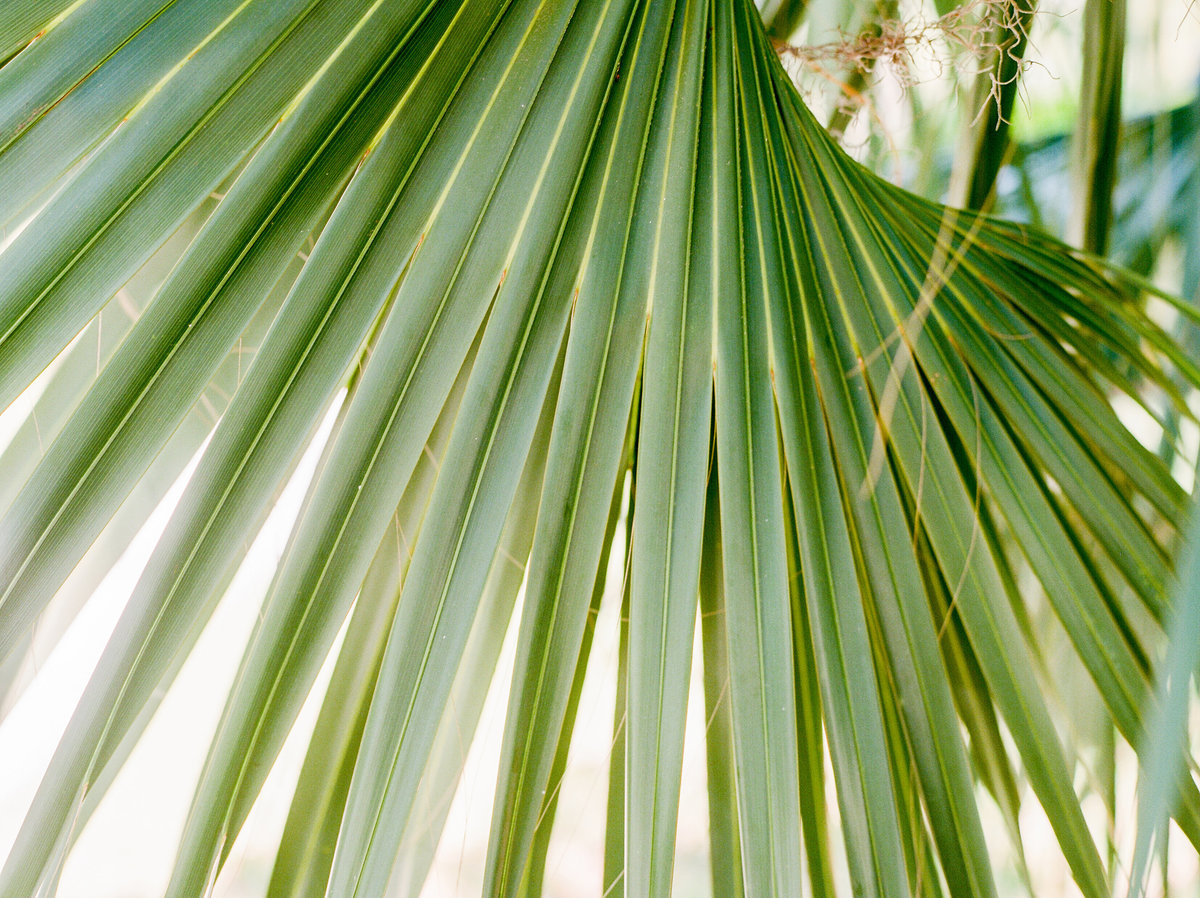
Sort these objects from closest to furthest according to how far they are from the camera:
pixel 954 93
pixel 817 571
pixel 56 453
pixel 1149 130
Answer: pixel 56 453, pixel 817 571, pixel 1149 130, pixel 954 93

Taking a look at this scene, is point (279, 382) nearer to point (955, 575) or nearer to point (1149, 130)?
point (955, 575)

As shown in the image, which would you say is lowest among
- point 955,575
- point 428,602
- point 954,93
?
point 428,602

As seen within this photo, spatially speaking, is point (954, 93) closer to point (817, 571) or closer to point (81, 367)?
point (817, 571)

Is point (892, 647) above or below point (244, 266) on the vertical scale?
below

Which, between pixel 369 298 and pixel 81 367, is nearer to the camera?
pixel 369 298

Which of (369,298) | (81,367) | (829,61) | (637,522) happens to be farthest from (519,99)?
(829,61)

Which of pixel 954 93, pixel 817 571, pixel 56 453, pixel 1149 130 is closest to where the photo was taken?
pixel 56 453

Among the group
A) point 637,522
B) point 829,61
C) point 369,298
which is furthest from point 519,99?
point 829,61
